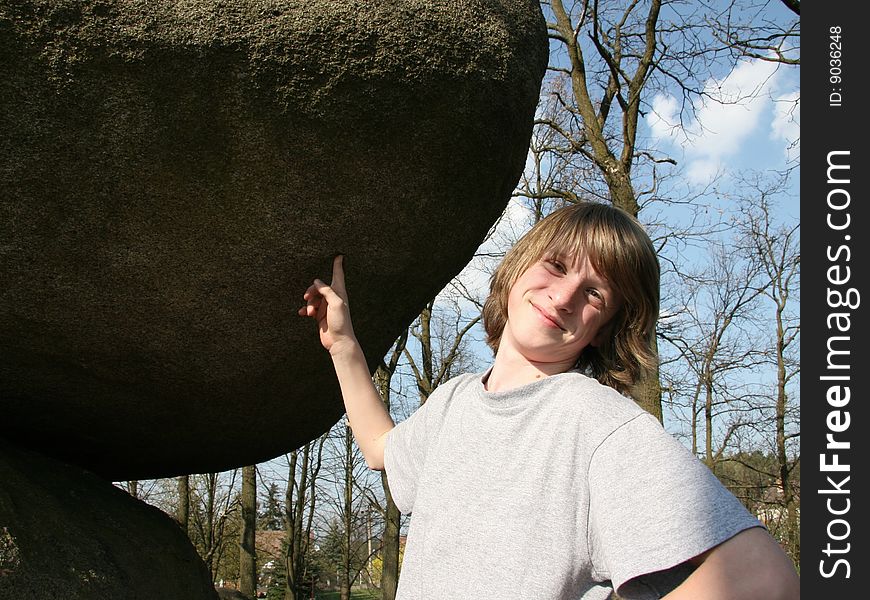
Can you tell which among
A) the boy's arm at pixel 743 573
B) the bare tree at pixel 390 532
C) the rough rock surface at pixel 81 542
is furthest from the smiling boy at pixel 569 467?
the bare tree at pixel 390 532

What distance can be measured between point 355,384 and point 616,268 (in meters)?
0.81

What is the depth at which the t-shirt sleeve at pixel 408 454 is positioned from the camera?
184cm

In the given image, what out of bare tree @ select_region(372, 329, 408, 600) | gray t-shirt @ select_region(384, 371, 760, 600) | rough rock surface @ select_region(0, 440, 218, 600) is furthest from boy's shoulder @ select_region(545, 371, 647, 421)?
bare tree @ select_region(372, 329, 408, 600)

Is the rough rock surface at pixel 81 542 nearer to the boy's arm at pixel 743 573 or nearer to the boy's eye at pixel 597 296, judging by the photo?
the boy's eye at pixel 597 296

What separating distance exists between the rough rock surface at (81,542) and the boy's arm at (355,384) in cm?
103

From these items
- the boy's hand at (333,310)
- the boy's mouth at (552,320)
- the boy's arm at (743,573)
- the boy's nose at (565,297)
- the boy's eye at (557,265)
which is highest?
the boy's hand at (333,310)

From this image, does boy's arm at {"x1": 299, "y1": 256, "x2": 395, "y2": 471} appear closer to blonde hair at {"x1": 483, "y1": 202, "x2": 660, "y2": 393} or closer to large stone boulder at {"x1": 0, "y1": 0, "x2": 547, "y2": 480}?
large stone boulder at {"x1": 0, "y1": 0, "x2": 547, "y2": 480}

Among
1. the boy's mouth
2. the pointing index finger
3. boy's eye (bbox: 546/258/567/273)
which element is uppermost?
the pointing index finger

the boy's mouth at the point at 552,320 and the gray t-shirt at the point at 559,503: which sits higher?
the boy's mouth at the point at 552,320

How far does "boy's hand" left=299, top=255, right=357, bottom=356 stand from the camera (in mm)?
2188

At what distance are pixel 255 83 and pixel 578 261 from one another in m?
1.06

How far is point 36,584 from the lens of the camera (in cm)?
229

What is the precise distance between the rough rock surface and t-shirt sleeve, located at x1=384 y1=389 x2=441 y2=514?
1.16 metres

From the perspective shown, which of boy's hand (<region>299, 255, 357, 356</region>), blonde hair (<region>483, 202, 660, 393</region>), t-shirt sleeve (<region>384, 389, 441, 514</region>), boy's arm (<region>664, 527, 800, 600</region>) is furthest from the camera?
boy's hand (<region>299, 255, 357, 356</region>)
